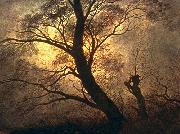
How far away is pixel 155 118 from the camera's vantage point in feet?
65.4

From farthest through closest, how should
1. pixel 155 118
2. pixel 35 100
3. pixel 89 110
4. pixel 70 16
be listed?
1. pixel 70 16
2. pixel 35 100
3. pixel 89 110
4. pixel 155 118

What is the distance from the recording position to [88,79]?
730 inches

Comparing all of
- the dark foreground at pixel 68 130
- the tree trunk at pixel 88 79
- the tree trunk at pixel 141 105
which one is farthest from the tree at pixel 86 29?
the tree trunk at pixel 141 105

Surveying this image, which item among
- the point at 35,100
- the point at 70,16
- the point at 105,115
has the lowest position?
the point at 105,115

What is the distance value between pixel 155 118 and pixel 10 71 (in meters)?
10.3

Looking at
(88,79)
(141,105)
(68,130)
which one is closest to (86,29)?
(88,79)

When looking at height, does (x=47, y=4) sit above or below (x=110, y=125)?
above

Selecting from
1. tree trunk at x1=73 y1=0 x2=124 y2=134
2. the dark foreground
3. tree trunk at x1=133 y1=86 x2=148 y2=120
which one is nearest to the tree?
tree trunk at x1=73 y1=0 x2=124 y2=134

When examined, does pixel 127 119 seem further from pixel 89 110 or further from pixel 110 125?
pixel 89 110

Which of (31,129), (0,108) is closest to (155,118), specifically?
(31,129)

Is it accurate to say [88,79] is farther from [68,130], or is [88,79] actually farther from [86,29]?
[86,29]

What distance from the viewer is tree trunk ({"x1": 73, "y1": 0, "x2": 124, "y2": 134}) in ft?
59.6

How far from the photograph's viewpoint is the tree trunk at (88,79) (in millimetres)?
18172

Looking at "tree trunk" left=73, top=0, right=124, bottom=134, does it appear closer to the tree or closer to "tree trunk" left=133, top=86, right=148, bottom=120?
the tree
